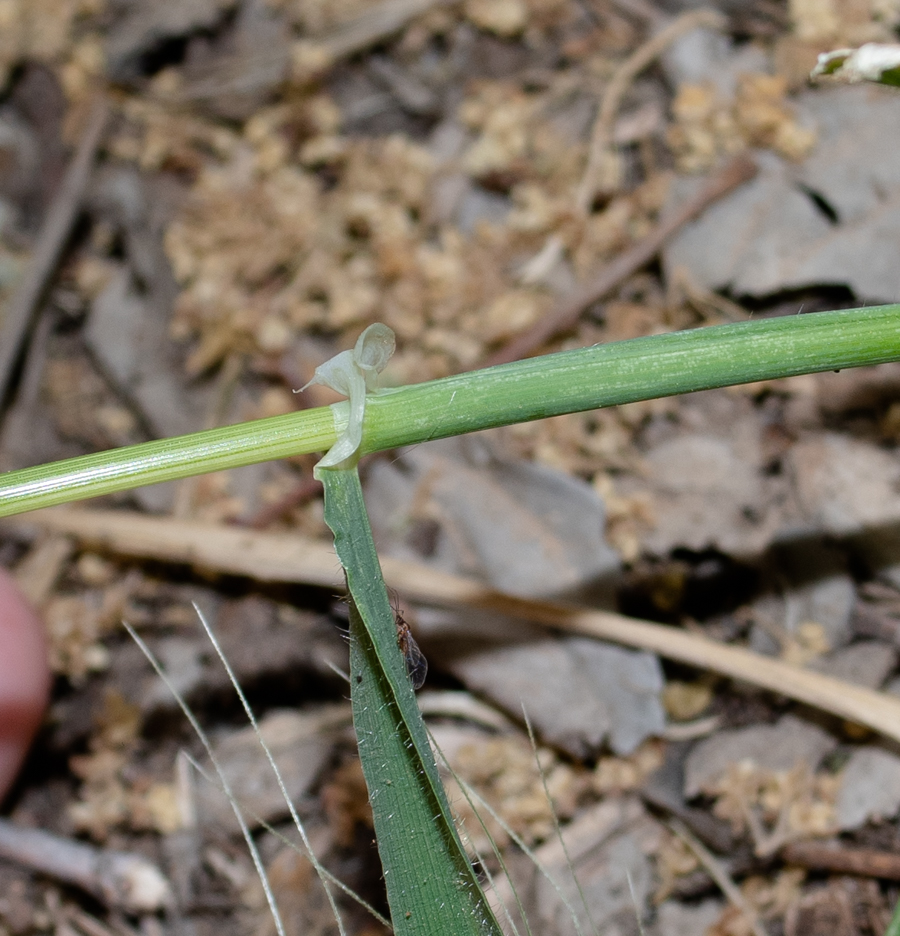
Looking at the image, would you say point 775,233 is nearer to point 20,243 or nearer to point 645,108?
point 645,108

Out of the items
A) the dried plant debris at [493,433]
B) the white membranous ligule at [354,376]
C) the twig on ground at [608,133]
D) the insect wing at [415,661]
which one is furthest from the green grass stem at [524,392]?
the twig on ground at [608,133]

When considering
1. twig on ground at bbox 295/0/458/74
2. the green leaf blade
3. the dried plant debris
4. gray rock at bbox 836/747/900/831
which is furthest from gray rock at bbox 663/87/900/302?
the green leaf blade

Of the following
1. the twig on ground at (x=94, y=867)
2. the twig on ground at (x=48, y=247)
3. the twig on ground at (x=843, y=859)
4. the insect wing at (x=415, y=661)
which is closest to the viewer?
the insect wing at (x=415, y=661)

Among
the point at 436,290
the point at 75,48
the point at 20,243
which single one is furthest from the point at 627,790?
the point at 75,48

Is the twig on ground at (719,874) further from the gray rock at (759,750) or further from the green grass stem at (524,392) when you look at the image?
the green grass stem at (524,392)

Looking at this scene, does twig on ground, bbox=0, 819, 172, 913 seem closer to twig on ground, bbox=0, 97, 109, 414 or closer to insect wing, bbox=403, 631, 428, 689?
insect wing, bbox=403, 631, 428, 689

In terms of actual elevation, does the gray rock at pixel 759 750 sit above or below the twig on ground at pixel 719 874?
above

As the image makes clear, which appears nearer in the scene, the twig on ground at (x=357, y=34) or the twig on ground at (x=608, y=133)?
the twig on ground at (x=608, y=133)
